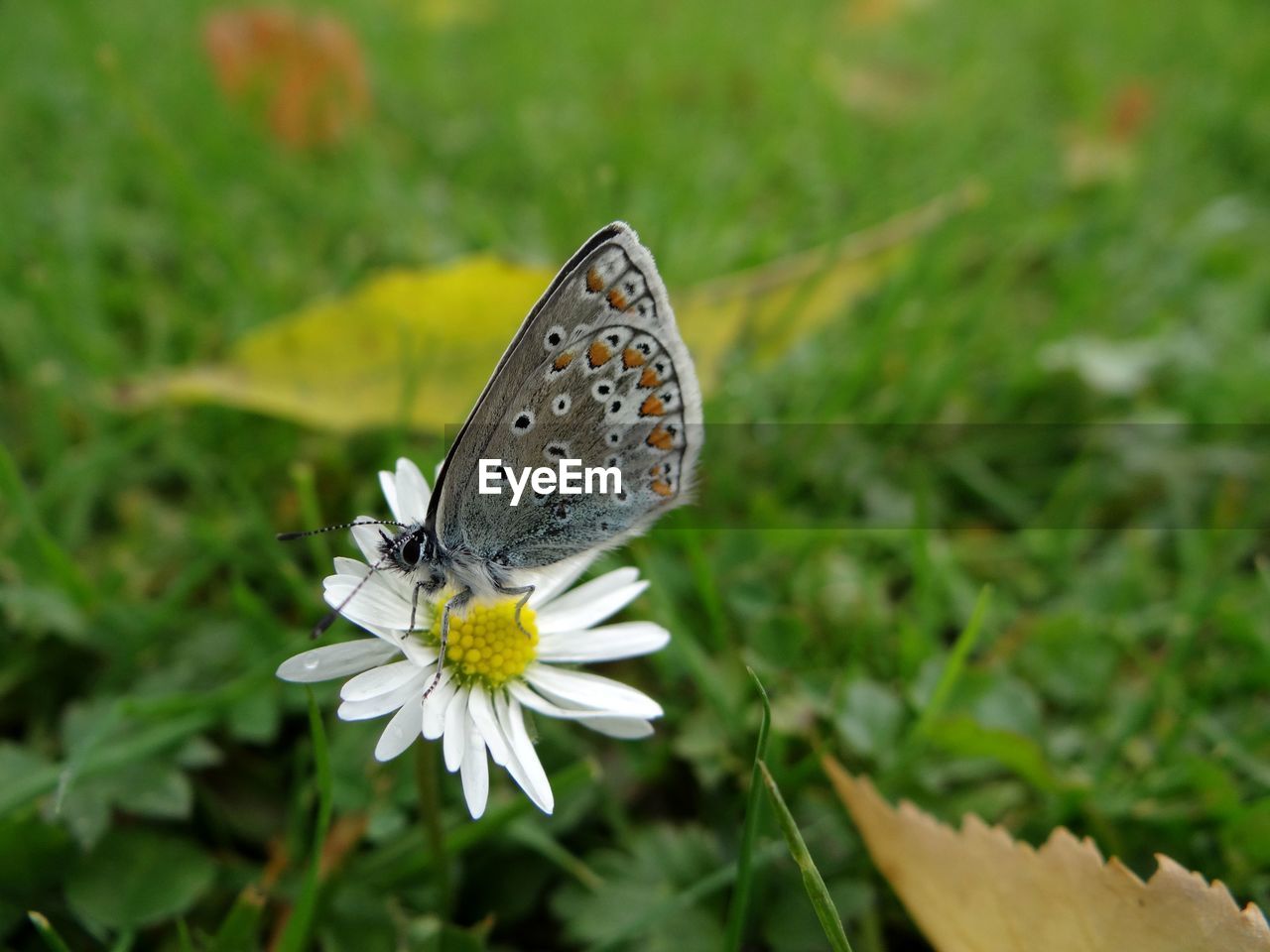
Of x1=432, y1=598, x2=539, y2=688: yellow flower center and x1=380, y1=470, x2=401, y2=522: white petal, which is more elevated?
x1=380, y1=470, x2=401, y2=522: white petal

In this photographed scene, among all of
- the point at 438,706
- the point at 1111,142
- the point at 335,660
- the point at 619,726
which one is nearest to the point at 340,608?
the point at 335,660

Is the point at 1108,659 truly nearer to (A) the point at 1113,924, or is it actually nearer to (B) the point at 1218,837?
(B) the point at 1218,837

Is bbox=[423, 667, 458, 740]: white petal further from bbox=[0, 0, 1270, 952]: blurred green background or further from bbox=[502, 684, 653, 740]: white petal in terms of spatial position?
bbox=[0, 0, 1270, 952]: blurred green background

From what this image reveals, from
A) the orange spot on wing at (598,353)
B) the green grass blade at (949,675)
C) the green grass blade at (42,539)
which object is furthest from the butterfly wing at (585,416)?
the green grass blade at (42,539)

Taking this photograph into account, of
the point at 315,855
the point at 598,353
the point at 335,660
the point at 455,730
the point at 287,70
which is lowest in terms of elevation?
the point at 315,855

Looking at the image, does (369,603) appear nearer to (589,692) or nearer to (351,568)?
(351,568)

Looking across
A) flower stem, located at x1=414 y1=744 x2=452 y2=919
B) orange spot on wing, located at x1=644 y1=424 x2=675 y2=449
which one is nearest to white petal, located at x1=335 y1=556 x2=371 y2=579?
flower stem, located at x1=414 y1=744 x2=452 y2=919
